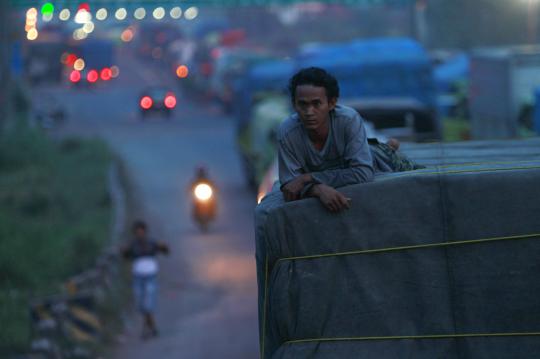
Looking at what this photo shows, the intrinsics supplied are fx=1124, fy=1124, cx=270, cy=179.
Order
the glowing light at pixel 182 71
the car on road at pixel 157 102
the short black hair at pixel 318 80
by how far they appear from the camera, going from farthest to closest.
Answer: the glowing light at pixel 182 71 < the car on road at pixel 157 102 < the short black hair at pixel 318 80

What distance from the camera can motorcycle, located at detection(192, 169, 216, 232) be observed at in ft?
70.8

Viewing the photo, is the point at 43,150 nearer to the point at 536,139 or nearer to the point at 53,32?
the point at 536,139

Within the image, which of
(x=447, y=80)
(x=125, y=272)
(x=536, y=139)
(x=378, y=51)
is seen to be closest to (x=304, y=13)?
(x=447, y=80)

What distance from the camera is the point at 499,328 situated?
Result: 463 cm

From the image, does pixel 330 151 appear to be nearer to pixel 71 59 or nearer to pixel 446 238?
pixel 446 238

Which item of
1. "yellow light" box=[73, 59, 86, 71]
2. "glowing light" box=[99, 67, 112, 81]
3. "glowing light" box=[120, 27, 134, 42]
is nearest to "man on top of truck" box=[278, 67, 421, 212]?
"yellow light" box=[73, 59, 86, 71]

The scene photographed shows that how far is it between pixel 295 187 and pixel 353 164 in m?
0.28

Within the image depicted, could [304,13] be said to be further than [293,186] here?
Yes

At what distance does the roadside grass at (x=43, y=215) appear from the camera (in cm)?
1549

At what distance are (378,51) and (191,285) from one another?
9159 mm

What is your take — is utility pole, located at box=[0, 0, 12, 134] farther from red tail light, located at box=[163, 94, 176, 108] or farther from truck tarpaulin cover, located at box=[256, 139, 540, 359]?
truck tarpaulin cover, located at box=[256, 139, 540, 359]

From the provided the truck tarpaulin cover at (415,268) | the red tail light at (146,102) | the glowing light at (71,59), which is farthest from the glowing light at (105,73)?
the truck tarpaulin cover at (415,268)

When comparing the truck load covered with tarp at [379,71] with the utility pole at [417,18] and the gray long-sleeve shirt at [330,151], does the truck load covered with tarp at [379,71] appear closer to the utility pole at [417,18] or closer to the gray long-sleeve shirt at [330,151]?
the gray long-sleeve shirt at [330,151]

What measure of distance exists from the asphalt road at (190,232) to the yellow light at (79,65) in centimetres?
636
